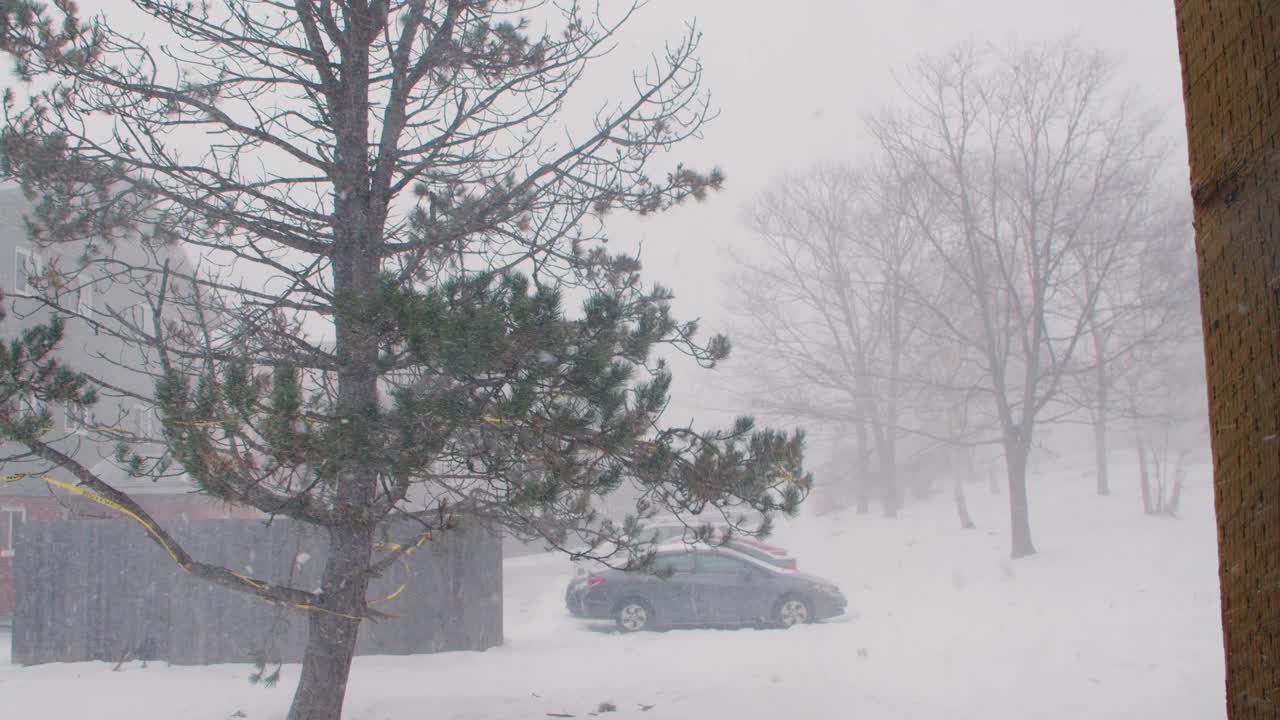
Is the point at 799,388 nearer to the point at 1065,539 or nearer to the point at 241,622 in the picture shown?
the point at 1065,539

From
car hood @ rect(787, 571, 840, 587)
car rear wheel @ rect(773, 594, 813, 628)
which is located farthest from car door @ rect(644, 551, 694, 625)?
car hood @ rect(787, 571, 840, 587)

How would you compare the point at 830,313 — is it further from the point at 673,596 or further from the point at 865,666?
the point at 865,666

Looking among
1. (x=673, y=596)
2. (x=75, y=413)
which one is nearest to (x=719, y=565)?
(x=673, y=596)

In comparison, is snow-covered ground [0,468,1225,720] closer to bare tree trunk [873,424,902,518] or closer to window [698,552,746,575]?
window [698,552,746,575]

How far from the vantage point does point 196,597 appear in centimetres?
919

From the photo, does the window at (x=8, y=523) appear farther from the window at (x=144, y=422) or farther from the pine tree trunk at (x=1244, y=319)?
the pine tree trunk at (x=1244, y=319)

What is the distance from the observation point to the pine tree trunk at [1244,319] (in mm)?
634

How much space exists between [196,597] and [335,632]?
16.8 ft

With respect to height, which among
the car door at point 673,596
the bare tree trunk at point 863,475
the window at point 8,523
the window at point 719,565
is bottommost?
the car door at point 673,596

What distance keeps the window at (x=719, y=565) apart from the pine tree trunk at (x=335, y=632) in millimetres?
6539

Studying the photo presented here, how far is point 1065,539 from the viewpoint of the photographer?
50.6ft

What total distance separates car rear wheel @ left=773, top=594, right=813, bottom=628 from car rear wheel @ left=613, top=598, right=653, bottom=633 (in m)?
1.58

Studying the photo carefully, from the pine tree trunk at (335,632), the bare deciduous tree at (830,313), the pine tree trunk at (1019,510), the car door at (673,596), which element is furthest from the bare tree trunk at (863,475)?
the pine tree trunk at (335,632)

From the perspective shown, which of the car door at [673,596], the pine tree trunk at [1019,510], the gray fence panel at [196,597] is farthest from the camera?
the pine tree trunk at [1019,510]
